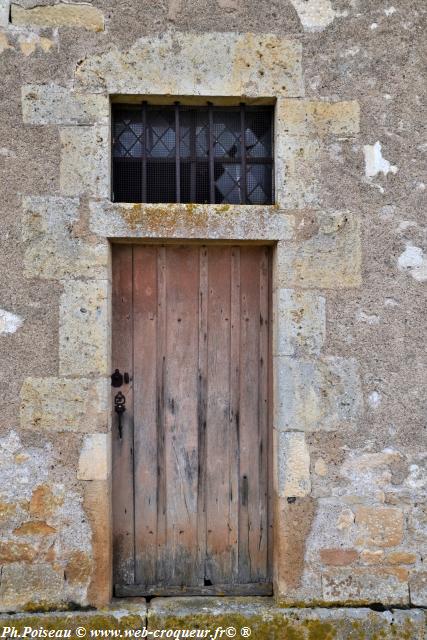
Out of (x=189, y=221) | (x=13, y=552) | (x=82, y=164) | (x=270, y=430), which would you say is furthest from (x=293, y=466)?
(x=82, y=164)

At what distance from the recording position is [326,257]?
314cm

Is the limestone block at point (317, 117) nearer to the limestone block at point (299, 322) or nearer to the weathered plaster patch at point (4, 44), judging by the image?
the limestone block at point (299, 322)

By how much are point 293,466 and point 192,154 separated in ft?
5.63

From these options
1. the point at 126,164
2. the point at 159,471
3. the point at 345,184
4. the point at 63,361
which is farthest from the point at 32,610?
the point at 345,184

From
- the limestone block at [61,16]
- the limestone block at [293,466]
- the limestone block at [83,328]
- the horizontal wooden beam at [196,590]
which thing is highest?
the limestone block at [61,16]

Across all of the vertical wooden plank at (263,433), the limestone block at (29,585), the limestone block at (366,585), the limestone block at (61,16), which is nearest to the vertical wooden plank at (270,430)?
the vertical wooden plank at (263,433)

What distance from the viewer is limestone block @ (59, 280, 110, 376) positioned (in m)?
3.07

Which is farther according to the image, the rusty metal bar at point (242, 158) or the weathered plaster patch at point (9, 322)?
the rusty metal bar at point (242, 158)

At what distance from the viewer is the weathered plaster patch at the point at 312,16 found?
124 inches

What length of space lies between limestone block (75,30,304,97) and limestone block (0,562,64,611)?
2.42 meters

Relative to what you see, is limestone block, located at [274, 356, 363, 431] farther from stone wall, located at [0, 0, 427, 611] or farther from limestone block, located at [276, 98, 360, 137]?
limestone block, located at [276, 98, 360, 137]

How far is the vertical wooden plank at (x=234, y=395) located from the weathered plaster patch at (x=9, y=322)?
43.5 inches

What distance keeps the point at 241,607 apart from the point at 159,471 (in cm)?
80

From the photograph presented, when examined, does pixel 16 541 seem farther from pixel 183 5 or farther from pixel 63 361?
pixel 183 5
